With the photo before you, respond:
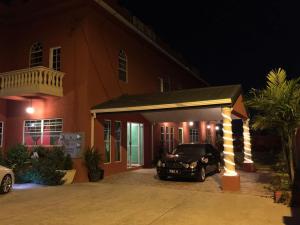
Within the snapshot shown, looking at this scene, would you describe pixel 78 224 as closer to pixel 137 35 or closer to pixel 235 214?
pixel 235 214

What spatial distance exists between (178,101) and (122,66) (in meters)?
5.51

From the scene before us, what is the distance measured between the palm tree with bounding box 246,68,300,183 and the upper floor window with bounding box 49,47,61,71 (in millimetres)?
8810

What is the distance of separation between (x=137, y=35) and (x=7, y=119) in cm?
815

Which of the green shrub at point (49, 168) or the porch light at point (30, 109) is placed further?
the porch light at point (30, 109)

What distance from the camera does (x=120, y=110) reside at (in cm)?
1252

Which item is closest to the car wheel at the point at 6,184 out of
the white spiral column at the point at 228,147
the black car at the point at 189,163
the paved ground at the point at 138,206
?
the paved ground at the point at 138,206

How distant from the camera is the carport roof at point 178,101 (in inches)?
422

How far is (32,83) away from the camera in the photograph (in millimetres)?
12320

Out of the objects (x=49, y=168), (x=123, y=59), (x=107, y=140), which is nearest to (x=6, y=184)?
(x=49, y=168)

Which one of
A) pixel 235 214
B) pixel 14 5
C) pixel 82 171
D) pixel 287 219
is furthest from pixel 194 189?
pixel 14 5

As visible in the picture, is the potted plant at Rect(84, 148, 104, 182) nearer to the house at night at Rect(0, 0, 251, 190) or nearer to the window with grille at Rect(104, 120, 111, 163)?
the house at night at Rect(0, 0, 251, 190)

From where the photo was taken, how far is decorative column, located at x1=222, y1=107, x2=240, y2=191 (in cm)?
983

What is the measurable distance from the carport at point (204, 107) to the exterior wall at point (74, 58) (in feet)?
2.47

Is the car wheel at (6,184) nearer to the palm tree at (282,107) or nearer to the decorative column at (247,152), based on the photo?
the palm tree at (282,107)
